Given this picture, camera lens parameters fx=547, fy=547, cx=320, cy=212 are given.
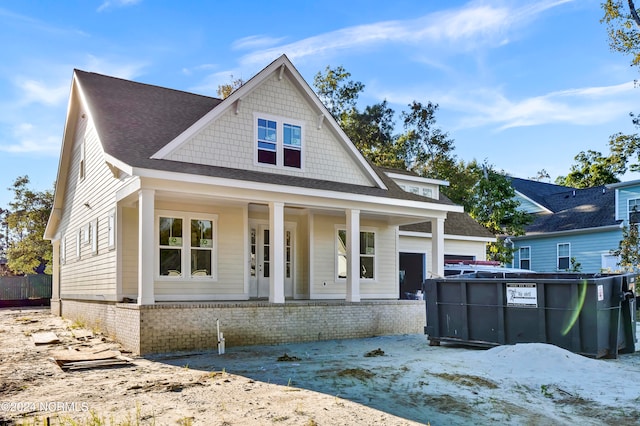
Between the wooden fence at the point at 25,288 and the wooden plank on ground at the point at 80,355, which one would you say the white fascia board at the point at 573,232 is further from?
the wooden fence at the point at 25,288

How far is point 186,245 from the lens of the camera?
13.4 meters

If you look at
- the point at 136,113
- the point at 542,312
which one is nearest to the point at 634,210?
the point at 542,312

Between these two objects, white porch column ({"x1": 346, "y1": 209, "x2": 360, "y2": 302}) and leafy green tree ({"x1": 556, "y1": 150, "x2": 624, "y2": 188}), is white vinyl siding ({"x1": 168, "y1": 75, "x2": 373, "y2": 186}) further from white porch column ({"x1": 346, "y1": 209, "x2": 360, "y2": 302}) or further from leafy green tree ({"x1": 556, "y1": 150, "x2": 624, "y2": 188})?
leafy green tree ({"x1": 556, "y1": 150, "x2": 624, "y2": 188})

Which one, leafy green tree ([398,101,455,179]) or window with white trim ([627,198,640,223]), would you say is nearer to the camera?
window with white trim ([627,198,640,223])

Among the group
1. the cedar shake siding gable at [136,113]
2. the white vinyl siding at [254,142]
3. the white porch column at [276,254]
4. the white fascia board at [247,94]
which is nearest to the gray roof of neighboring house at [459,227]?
the white fascia board at [247,94]

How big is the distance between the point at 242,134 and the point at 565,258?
2149 centimetres

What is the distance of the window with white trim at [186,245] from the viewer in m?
13.2

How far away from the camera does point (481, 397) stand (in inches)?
261

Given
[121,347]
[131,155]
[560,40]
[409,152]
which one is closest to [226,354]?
[121,347]

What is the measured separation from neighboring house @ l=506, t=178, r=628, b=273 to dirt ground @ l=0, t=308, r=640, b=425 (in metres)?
18.4

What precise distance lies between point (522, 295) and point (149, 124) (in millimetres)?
10042

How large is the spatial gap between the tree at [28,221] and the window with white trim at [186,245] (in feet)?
78.3

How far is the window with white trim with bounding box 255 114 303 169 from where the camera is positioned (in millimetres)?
14172

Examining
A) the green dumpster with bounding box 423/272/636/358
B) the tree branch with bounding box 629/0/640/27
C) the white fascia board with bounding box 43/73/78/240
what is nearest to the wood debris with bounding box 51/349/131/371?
the green dumpster with bounding box 423/272/636/358
